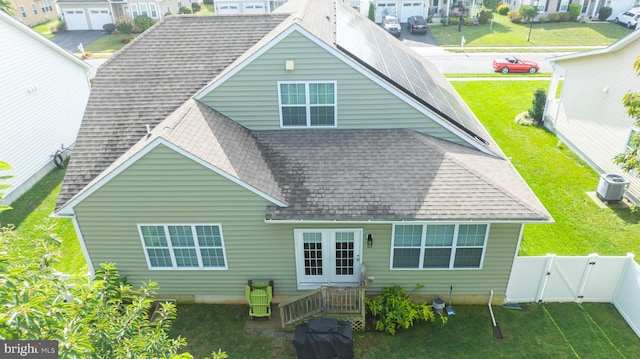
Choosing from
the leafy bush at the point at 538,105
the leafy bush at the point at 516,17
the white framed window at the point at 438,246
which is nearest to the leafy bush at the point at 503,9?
the leafy bush at the point at 516,17

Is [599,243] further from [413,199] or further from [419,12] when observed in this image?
[419,12]

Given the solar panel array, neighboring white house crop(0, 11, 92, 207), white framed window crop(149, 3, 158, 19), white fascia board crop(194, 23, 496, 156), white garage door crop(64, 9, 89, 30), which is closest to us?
white fascia board crop(194, 23, 496, 156)

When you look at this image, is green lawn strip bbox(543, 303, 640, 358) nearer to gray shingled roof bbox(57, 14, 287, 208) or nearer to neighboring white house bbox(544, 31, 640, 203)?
neighboring white house bbox(544, 31, 640, 203)

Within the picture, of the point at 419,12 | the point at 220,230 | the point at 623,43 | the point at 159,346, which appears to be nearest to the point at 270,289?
the point at 220,230

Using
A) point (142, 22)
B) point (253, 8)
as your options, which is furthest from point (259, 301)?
point (142, 22)

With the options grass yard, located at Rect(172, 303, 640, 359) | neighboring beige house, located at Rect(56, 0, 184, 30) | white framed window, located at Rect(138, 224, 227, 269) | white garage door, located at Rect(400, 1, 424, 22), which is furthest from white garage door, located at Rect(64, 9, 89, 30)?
grass yard, located at Rect(172, 303, 640, 359)

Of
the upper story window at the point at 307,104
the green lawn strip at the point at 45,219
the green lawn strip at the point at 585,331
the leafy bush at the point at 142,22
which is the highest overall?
the upper story window at the point at 307,104

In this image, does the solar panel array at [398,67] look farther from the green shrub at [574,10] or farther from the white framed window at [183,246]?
the green shrub at [574,10]
